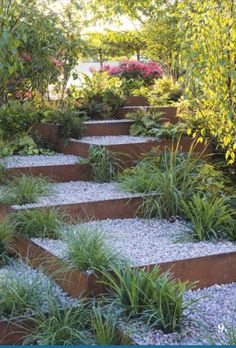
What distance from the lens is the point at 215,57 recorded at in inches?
175

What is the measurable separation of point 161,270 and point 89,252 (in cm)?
45

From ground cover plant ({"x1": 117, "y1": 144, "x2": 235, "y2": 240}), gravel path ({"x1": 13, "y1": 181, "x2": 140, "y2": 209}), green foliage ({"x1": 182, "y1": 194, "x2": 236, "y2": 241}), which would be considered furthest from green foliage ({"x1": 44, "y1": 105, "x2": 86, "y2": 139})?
green foliage ({"x1": 182, "y1": 194, "x2": 236, "y2": 241})

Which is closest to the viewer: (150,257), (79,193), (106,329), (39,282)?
(106,329)

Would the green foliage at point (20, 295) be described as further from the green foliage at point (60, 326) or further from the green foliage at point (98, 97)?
the green foliage at point (98, 97)

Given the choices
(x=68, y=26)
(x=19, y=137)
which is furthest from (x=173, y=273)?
(x=68, y=26)

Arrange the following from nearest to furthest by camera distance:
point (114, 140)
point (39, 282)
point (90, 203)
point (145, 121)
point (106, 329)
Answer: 1. point (106, 329)
2. point (39, 282)
3. point (90, 203)
4. point (114, 140)
5. point (145, 121)

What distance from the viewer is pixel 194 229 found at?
425 centimetres

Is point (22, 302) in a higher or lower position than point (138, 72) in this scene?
lower

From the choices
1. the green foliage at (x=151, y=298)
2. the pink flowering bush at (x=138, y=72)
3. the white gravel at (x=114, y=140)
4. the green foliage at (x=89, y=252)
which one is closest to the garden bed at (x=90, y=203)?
the green foliage at (x=89, y=252)

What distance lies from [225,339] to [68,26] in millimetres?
5137

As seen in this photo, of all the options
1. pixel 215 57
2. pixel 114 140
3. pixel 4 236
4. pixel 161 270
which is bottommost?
pixel 161 270

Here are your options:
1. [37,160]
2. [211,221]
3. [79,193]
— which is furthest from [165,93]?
[211,221]

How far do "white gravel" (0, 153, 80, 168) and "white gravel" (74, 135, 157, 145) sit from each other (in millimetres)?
287

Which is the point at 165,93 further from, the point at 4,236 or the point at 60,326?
the point at 60,326
